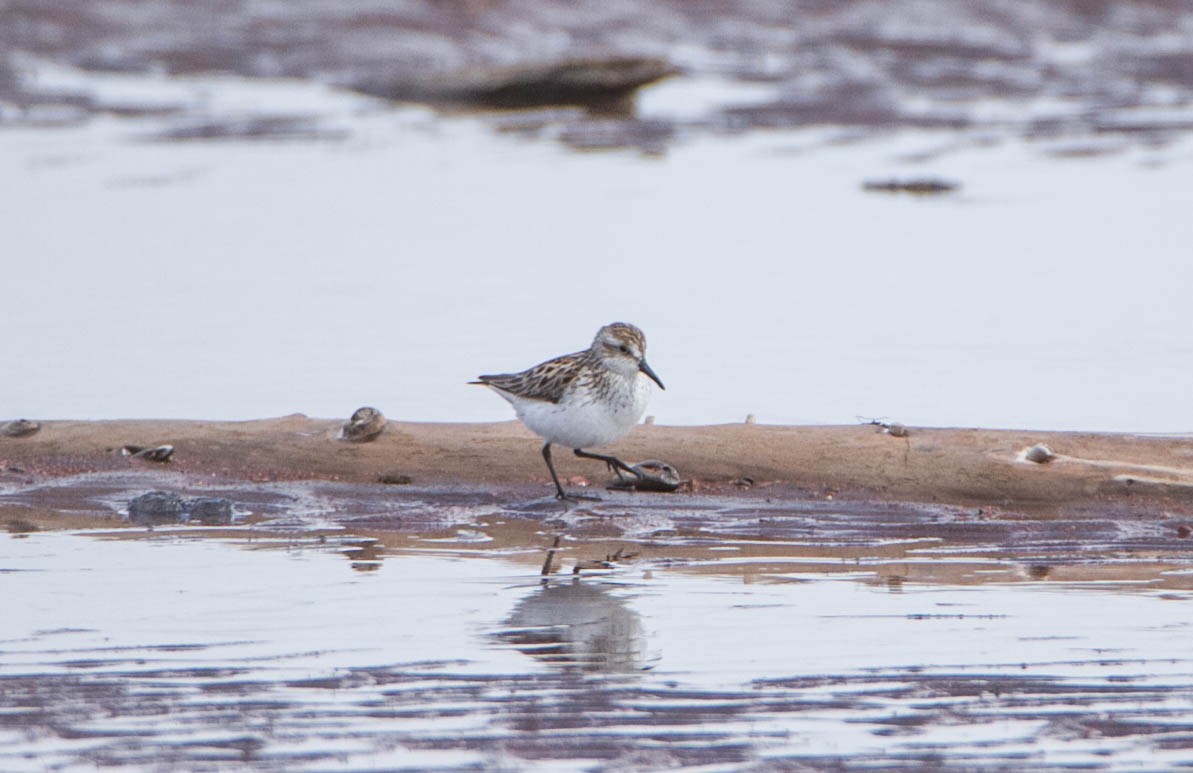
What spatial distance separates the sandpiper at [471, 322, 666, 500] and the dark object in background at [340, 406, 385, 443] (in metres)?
0.59

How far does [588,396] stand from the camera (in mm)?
8961

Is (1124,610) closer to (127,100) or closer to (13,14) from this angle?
(127,100)

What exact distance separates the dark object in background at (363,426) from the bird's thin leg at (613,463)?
913 mm

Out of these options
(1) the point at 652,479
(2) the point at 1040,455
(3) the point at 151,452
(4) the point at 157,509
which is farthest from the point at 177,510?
(2) the point at 1040,455

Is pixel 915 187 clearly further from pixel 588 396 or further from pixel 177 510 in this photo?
pixel 177 510

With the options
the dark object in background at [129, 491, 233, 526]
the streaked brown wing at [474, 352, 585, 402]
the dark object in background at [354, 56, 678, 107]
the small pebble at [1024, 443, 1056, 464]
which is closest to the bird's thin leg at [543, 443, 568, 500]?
the streaked brown wing at [474, 352, 585, 402]

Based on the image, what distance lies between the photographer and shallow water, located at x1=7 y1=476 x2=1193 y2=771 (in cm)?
545

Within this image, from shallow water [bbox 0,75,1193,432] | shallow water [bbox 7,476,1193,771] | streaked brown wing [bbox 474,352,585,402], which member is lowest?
shallow water [bbox 7,476,1193,771]

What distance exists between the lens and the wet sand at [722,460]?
29.4ft

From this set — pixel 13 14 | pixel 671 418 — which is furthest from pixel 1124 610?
pixel 13 14

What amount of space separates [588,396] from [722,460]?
2.55 ft

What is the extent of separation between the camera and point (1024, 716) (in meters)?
5.70

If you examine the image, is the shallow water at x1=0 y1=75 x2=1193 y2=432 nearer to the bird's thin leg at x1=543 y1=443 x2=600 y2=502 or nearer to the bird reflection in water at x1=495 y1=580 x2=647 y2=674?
the bird's thin leg at x1=543 y1=443 x2=600 y2=502

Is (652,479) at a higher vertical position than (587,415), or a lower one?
lower
